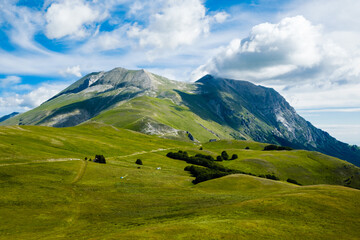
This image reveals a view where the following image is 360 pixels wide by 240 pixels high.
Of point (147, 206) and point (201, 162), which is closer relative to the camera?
point (147, 206)

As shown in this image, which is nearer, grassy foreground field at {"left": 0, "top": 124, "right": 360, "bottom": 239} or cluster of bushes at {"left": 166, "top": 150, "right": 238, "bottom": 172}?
grassy foreground field at {"left": 0, "top": 124, "right": 360, "bottom": 239}

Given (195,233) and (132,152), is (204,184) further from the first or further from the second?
(132,152)

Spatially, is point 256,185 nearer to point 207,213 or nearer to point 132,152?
point 207,213

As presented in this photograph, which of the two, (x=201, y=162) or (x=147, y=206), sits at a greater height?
(x=201, y=162)

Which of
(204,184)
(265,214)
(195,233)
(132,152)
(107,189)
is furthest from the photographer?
(132,152)

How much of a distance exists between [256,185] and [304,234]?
37.4 meters

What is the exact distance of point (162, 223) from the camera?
3728 centimetres

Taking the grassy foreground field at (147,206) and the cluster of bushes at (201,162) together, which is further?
the cluster of bushes at (201,162)

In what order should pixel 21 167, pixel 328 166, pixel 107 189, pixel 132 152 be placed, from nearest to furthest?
pixel 107 189
pixel 21 167
pixel 132 152
pixel 328 166

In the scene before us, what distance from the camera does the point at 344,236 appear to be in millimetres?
32844

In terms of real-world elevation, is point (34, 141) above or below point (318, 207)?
above

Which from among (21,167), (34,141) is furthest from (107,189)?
(34,141)

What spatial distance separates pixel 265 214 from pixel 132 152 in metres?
104

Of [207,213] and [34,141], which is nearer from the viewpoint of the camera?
[207,213]
